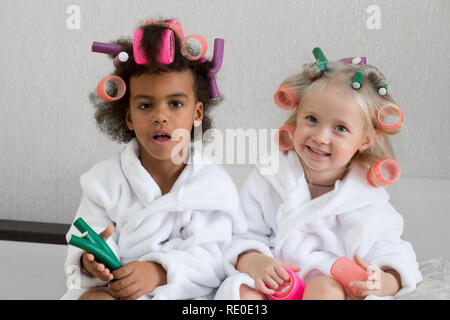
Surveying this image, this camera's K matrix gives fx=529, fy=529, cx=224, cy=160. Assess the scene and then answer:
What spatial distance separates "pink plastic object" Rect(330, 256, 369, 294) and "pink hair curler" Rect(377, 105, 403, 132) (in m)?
0.23

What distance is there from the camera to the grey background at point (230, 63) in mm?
946

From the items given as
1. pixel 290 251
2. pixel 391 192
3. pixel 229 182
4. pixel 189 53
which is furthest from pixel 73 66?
pixel 391 192

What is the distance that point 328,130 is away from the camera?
83cm

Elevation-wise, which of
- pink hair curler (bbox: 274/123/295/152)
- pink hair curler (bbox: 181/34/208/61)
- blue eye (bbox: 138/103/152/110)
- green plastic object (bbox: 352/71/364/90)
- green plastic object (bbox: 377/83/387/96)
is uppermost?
pink hair curler (bbox: 181/34/208/61)

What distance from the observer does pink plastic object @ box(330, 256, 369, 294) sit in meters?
0.80

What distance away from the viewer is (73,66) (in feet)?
3.34

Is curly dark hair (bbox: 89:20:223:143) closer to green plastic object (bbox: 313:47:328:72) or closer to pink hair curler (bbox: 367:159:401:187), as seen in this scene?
green plastic object (bbox: 313:47:328:72)

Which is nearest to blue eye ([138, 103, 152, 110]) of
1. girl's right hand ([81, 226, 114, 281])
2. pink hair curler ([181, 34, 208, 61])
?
pink hair curler ([181, 34, 208, 61])

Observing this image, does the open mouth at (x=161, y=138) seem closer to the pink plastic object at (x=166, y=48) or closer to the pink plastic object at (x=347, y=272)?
the pink plastic object at (x=166, y=48)

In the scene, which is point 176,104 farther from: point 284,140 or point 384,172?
point 384,172

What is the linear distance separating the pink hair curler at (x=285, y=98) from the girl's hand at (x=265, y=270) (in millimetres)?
254

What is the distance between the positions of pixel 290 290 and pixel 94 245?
0.99ft

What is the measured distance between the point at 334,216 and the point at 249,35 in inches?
14.2

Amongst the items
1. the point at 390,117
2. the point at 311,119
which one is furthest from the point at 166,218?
the point at 390,117
